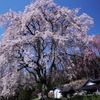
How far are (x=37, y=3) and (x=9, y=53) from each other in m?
5.99

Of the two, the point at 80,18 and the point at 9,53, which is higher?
the point at 80,18

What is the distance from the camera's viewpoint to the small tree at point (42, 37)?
35.9ft

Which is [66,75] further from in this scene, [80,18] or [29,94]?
[29,94]

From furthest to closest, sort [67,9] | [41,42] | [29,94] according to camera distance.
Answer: [29,94], [67,9], [41,42]

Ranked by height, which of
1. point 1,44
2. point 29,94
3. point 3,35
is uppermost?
point 3,35

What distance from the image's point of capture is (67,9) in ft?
42.8

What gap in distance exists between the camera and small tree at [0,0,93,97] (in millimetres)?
10946

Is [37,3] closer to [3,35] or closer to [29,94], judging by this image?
[3,35]

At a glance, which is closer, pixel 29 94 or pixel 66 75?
pixel 66 75

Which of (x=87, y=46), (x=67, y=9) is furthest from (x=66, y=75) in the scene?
(x=67, y=9)

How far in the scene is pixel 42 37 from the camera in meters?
11.1

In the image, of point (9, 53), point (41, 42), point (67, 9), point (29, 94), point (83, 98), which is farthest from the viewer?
point (29, 94)

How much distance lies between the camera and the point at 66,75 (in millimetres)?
13109

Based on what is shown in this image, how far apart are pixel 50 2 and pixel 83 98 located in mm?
9776
